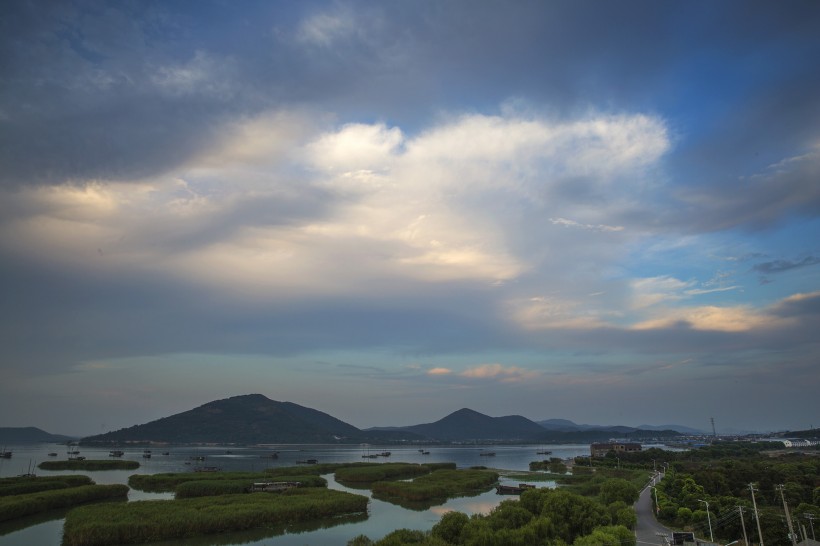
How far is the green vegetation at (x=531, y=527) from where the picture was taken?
30.0m

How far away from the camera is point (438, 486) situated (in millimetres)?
70375

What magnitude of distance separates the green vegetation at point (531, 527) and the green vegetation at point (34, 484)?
47005mm

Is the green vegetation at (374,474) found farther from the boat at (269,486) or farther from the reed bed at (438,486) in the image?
the boat at (269,486)

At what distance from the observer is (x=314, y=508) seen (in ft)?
166

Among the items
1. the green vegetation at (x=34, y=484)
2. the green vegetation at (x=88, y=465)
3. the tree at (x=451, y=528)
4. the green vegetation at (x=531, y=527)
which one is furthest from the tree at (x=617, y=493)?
the green vegetation at (x=88, y=465)

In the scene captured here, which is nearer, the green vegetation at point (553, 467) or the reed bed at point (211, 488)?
the reed bed at point (211, 488)

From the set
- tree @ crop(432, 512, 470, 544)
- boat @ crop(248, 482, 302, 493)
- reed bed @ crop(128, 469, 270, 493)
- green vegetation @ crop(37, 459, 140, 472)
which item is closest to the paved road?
tree @ crop(432, 512, 470, 544)

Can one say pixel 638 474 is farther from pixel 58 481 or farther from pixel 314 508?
pixel 58 481

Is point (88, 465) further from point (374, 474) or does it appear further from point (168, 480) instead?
point (374, 474)

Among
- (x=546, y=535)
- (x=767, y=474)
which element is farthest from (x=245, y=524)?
(x=767, y=474)

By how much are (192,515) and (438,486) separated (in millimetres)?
36535

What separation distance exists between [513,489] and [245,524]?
40.9 metres

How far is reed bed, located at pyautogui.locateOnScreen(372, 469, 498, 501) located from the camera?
216 ft

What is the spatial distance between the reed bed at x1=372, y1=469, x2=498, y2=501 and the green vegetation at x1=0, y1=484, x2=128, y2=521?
33.1 m
